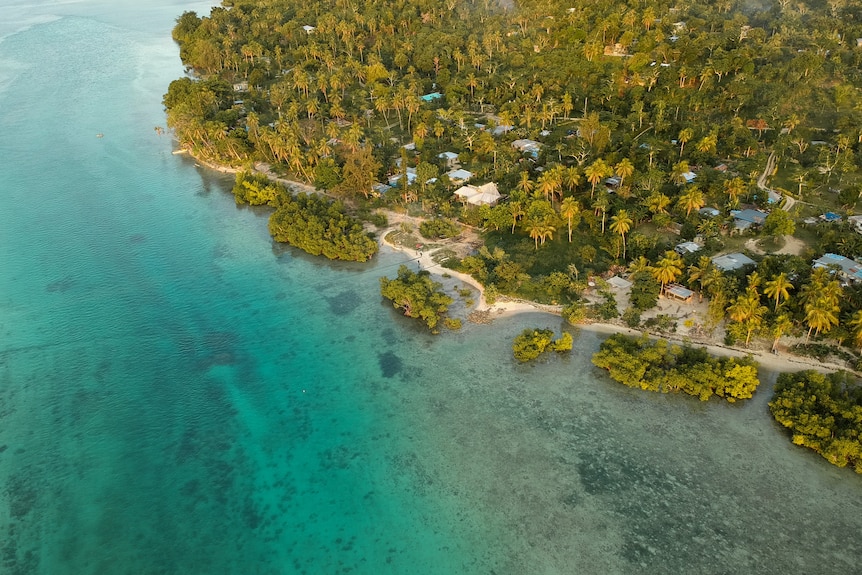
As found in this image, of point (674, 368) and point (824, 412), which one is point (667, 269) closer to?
point (674, 368)

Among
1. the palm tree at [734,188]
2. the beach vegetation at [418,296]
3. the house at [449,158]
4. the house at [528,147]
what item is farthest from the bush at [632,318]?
the house at [449,158]

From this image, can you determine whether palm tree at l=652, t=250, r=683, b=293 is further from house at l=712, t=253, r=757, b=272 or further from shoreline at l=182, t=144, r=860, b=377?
shoreline at l=182, t=144, r=860, b=377

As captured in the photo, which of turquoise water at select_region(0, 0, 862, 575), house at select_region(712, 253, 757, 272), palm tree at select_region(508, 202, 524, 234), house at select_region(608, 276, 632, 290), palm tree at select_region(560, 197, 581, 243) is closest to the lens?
turquoise water at select_region(0, 0, 862, 575)

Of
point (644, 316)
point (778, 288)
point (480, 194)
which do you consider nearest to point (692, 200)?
point (778, 288)

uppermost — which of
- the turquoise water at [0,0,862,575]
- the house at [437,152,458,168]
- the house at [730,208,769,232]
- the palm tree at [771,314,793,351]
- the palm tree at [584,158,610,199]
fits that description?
the palm tree at [584,158,610,199]

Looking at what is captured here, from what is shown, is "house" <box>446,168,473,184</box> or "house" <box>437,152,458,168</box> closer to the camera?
"house" <box>446,168,473,184</box>

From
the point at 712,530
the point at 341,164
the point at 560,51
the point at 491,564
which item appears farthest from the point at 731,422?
the point at 560,51

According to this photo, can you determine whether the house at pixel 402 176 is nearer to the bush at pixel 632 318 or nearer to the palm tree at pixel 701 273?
the bush at pixel 632 318

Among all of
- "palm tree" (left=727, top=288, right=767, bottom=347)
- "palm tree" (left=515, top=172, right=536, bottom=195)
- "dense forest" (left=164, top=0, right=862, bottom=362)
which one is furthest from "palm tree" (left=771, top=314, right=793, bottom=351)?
"palm tree" (left=515, top=172, right=536, bottom=195)
